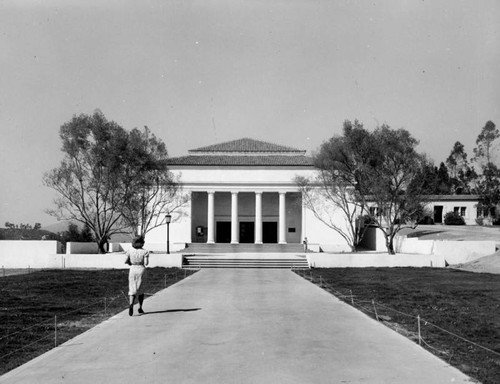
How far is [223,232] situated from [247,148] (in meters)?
8.88

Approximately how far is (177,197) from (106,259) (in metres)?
15.4

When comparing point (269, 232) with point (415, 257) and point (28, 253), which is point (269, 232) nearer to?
point (415, 257)

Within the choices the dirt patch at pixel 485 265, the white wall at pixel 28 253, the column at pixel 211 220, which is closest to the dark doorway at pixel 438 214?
the column at pixel 211 220

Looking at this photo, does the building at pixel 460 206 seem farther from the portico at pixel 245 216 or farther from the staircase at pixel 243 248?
the staircase at pixel 243 248

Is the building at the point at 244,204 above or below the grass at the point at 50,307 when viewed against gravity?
above

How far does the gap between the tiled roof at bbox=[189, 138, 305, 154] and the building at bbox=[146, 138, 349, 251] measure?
1087 millimetres

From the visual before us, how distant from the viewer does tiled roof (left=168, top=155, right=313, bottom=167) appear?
5141 cm

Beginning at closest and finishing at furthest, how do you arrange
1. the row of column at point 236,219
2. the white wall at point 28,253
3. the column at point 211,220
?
the white wall at point 28,253
the column at point 211,220
the row of column at point 236,219

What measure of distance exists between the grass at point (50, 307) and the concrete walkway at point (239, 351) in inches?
21.6

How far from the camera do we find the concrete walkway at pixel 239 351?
657 cm

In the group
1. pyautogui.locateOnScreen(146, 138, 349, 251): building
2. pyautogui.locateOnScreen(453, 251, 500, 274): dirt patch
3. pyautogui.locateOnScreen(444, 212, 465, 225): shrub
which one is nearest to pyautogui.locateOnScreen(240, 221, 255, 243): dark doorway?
pyautogui.locateOnScreen(146, 138, 349, 251): building

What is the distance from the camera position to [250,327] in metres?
10.3

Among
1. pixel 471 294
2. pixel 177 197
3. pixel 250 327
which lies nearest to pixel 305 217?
pixel 177 197

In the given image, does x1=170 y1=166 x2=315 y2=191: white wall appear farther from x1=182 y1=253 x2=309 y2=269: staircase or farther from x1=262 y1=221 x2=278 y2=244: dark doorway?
x1=182 y1=253 x2=309 y2=269: staircase
